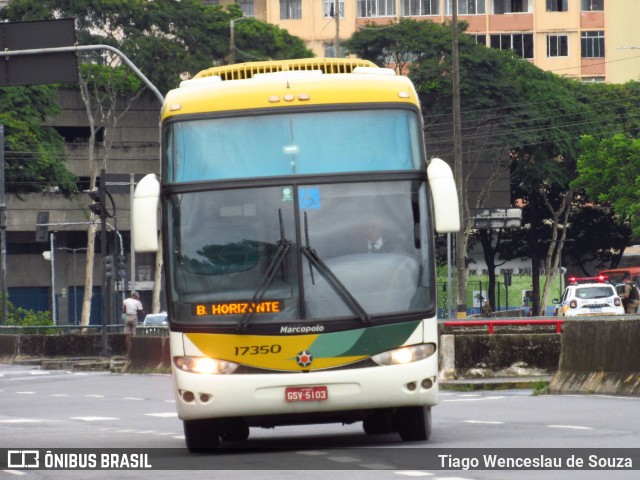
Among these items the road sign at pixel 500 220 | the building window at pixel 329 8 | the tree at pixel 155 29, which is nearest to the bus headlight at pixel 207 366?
the road sign at pixel 500 220

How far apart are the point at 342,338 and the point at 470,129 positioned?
186 feet

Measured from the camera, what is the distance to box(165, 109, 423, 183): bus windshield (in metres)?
13.6

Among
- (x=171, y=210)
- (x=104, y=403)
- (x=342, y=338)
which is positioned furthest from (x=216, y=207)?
(x=104, y=403)

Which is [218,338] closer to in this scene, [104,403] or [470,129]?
[104,403]

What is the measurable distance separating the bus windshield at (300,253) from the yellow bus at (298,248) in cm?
1

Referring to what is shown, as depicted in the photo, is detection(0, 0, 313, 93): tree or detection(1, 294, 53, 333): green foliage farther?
detection(0, 0, 313, 93): tree

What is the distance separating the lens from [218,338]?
13.2m

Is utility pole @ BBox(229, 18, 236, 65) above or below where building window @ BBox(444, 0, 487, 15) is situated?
below

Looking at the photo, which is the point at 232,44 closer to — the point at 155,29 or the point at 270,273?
the point at 155,29

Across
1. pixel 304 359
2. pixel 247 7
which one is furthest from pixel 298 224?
pixel 247 7

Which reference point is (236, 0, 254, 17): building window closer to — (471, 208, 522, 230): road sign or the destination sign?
(471, 208, 522, 230): road sign

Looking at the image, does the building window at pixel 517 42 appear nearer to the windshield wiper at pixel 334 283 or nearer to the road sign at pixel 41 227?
the road sign at pixel 41 227

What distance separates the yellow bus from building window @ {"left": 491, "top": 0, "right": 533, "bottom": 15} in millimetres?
87470

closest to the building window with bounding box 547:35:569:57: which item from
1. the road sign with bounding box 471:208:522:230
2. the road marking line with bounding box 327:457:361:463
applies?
the road sign with bounding box 471:208:522:230
